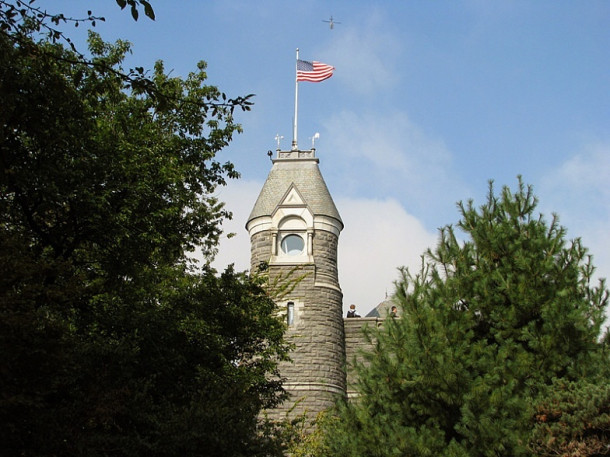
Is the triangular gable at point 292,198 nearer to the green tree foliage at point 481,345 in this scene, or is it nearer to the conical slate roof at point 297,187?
the conical slate roof at point 297,187

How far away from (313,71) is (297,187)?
19.1 ft

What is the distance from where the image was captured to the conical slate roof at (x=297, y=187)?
27141mm

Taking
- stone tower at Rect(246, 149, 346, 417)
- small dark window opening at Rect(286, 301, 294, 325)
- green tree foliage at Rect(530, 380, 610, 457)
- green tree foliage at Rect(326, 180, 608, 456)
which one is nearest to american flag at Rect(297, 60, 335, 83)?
stone tower at Rect(246, 149, 346, 417)

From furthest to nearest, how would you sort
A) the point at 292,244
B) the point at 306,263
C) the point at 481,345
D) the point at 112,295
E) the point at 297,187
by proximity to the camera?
the point at 297,187
the point at 292,244
the point at 306,263
the point at 112,295
the point at 481,345

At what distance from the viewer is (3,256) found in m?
10.0

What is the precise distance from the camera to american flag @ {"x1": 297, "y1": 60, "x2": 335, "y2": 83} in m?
30.5

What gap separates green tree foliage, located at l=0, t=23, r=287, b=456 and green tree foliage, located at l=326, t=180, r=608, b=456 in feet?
7.45

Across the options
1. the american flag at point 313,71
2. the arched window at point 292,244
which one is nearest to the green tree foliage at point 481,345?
the arched window at point 292,244

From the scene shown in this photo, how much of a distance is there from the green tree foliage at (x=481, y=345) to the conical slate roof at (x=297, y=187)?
1312cm

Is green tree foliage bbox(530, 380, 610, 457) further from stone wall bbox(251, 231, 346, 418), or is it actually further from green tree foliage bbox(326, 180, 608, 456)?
stone wall bbox(251, 231, 346, 418)

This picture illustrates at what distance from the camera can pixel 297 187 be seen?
27547 millimetres

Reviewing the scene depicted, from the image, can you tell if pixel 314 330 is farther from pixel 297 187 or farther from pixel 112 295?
pixel 112 295

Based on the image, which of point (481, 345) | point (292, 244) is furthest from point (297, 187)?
point (481, 345)

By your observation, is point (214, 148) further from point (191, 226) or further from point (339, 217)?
point (339, 217)
